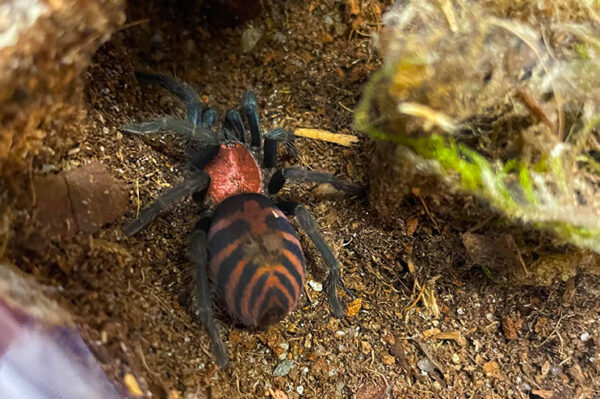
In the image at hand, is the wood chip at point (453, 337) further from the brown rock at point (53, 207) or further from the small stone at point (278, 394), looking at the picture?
the brown rock at point (53, 207)

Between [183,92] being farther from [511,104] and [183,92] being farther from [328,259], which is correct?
[511,104]

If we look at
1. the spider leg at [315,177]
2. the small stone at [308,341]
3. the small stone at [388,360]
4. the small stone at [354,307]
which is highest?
the spider leg at [315,177]

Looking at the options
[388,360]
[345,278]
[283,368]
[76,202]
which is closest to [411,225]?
[345,278]

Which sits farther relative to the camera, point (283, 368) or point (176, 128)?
point (176, 128)

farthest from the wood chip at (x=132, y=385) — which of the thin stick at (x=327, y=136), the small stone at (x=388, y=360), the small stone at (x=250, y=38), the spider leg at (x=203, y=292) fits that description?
the small stone at (x=250, y=38)

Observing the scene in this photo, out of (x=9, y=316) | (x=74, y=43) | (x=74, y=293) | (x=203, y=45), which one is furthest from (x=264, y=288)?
(x=203, y=45)

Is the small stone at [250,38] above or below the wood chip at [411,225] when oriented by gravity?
above
